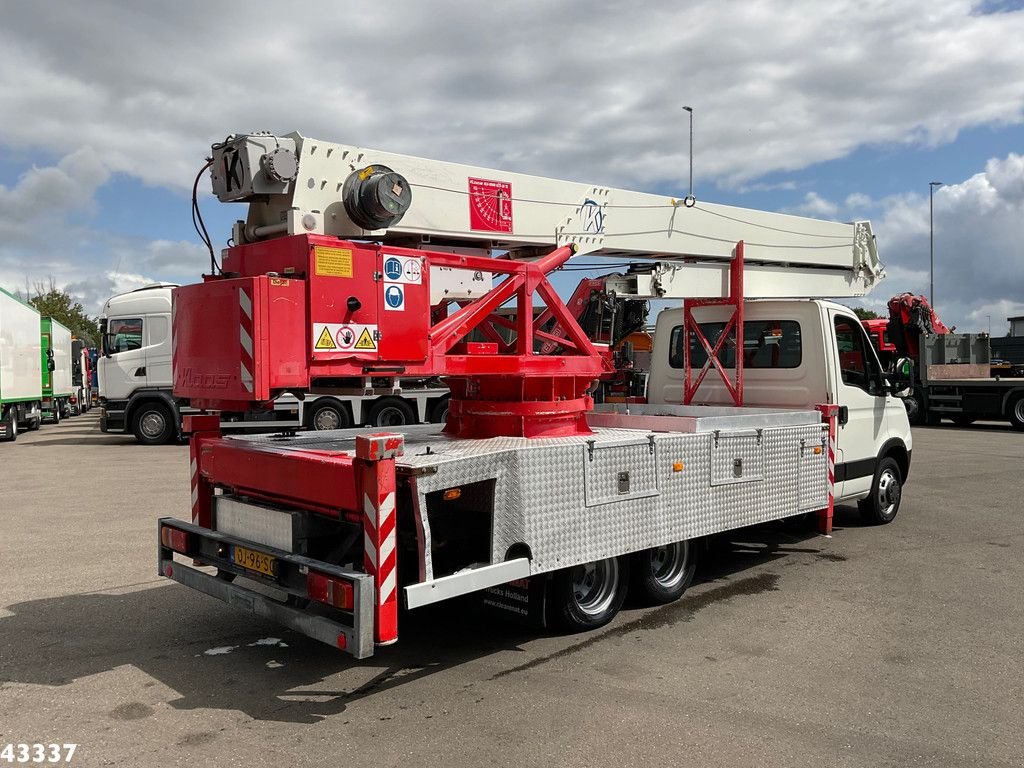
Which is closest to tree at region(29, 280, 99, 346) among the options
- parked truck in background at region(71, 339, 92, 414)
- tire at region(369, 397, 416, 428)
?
parked truck in background at region(71, 339, 92, 414)

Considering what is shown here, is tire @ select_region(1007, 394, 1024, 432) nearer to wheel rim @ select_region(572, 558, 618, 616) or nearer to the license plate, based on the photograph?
wheel rim @ select_region(572, 558, 618, 616)

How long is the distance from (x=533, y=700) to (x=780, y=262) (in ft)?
18.0

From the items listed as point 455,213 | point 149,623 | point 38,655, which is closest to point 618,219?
point 455,213

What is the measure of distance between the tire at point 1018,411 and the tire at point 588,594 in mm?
18881

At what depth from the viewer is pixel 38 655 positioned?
4969 mm

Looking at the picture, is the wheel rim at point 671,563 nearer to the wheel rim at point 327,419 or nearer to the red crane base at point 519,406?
the red crane base at point 519,406

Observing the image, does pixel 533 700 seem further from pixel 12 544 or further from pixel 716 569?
pixel 12 544

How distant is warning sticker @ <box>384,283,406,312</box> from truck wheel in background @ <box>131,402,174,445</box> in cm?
1417

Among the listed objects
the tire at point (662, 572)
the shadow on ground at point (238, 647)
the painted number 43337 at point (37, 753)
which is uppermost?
the tire at point (662, 572)

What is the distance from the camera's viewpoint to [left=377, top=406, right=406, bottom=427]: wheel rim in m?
17.7

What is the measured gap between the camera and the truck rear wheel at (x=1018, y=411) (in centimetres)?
2053

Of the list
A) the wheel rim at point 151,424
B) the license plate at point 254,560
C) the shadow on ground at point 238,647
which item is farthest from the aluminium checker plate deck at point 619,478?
the wheel rim at point 151,424

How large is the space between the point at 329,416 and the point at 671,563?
12.4 metres

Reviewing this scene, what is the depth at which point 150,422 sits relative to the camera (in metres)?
17.6
